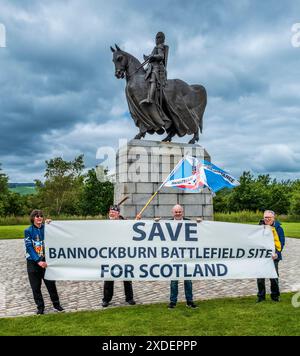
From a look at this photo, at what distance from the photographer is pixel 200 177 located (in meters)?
8.63

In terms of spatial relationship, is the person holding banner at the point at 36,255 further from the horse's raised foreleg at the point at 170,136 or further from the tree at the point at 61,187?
the tree at the point at 61,187

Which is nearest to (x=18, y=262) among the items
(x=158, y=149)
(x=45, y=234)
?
(x=158, y=149)

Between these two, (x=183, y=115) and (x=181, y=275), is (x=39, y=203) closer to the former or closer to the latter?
(x=183, y=115)

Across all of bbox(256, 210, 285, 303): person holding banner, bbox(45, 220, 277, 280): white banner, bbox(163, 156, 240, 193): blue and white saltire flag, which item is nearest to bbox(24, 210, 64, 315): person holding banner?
bbox(45, 220, 277, 280): white banner

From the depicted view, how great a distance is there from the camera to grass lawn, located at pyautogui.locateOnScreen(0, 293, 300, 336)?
19.1 feet

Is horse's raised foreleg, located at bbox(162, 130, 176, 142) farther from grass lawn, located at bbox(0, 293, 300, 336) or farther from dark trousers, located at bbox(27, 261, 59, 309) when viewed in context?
dark trousers, located at bbox(27, 261, 59, 309)

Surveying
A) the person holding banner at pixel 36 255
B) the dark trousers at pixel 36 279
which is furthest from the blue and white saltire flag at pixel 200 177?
the dark trousers at pixel 36 279

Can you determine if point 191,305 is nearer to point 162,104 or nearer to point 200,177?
point 200,177

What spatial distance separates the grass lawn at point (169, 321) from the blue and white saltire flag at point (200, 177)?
258 centimetres

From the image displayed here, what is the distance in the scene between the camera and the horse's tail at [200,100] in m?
15.6

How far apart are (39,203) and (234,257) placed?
187 feet

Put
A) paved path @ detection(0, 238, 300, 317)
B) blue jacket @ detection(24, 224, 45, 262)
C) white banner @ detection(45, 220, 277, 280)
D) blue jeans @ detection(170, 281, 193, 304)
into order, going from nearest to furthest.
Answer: blue jacket @ detection(24, 224, 45, 262), white banner @ detection(45, 220, 277, 280), blue jeans @ detection(170, 281, 193, 304), paved path @ detection(0, 238, 300, 317)

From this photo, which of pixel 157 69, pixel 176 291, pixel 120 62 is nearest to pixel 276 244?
pixel 176 291

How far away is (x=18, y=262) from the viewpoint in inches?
545
